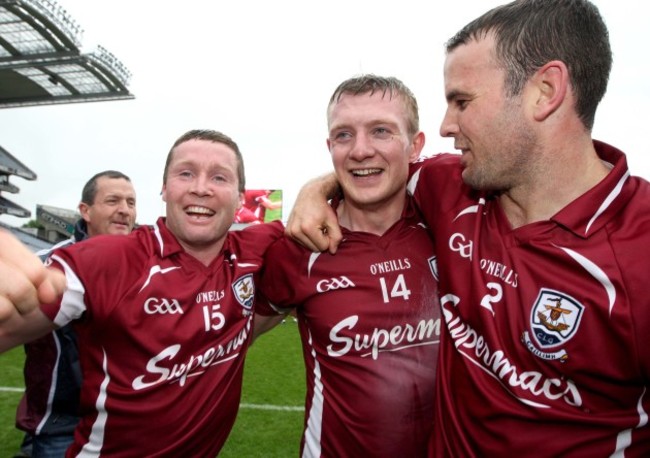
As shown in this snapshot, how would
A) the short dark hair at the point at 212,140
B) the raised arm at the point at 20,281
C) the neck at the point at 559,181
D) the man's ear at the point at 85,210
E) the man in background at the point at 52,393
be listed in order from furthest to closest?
the man's ear at the point at 85,210, the man in background at the point at 52,393, the short dark hair at the point at 212,140, the neck at the point at 559,181, the raised arm at the point at 20,281

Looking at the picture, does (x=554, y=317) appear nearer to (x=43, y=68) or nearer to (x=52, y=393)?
(x=52, y=393)

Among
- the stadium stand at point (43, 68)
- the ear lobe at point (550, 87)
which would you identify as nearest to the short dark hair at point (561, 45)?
the ear lobe at point (550, 87)

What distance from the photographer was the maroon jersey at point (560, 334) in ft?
5.05

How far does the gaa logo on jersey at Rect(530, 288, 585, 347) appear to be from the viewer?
1.60m

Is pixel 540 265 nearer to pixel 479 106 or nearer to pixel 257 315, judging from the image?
pixel 479 106

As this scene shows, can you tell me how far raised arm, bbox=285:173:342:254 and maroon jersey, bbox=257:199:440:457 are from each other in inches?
3.4

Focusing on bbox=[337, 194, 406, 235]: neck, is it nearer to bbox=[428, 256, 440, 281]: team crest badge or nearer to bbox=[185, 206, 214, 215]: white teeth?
bbox=[428, 256, 440, 281]: team crest badge

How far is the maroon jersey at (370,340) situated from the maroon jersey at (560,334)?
0.28 metres

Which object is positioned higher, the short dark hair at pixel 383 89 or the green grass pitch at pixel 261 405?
the short dark hair at pixel 383 89

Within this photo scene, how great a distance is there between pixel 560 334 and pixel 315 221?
1174 millimetres

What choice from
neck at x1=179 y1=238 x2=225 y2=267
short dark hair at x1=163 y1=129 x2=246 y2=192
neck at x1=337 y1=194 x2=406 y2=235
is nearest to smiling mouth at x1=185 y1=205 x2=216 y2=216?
neck at x1=179 y1=238 x2=225 y2=267

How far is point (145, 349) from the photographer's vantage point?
2.20 m

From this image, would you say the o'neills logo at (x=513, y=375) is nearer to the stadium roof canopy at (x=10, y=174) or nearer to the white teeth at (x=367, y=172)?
the white teeth at (x=367, y=172)

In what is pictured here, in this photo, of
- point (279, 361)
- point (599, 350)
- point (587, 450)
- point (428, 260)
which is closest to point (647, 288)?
point (599, 350)
